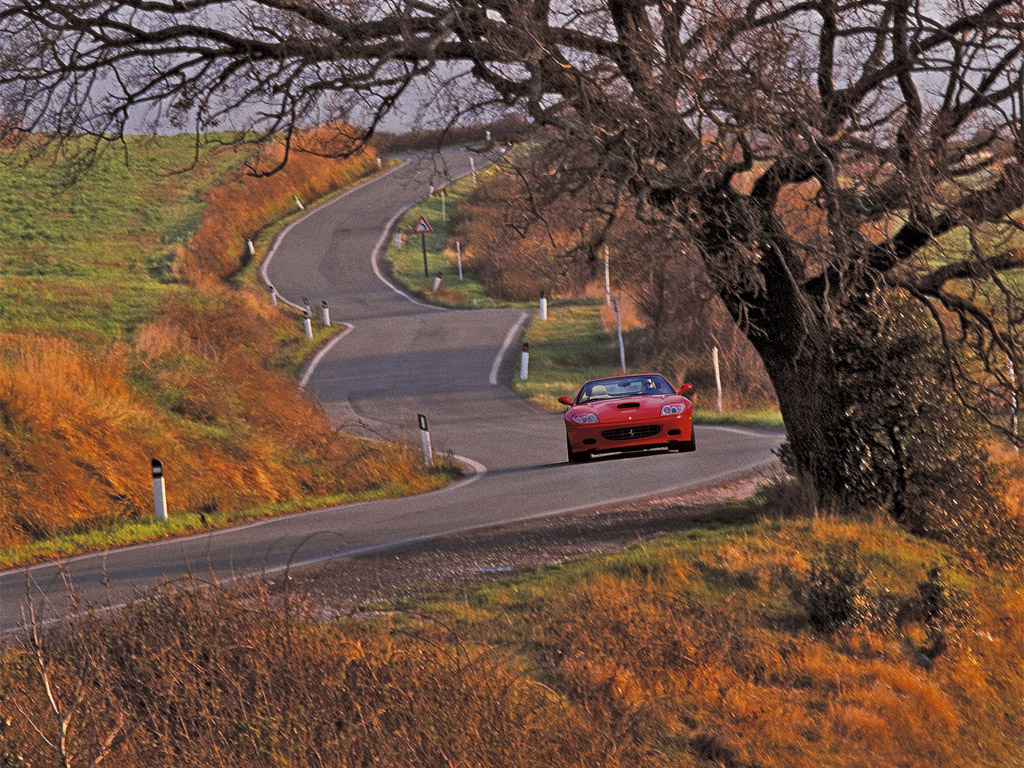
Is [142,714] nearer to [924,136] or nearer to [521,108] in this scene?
[521,108]

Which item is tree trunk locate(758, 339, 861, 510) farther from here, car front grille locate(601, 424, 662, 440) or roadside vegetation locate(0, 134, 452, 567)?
roadside vegetation locate(0, 134, 452, 567)

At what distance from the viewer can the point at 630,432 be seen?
15.4 meters

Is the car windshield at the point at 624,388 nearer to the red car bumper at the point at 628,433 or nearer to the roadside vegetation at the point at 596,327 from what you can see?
the red car bumper at the point at 628,433

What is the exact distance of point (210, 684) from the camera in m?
7.13

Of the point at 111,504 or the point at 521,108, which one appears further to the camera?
the point at 111,504

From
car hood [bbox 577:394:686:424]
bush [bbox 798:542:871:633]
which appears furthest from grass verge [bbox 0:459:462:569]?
bush [bbox 798:542:871:633]

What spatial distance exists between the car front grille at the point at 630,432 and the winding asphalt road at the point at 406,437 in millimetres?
1139

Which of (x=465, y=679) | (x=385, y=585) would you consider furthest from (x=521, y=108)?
(x=465, y=679)

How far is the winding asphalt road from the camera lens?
12.2 m

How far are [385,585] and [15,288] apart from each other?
1105 inches

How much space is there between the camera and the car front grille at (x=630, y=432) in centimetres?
1539

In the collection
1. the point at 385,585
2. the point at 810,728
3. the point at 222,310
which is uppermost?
the point at 222,310

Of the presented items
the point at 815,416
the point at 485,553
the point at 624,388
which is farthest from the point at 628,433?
the point at 485,553

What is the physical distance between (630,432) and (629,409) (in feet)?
1.01
